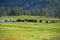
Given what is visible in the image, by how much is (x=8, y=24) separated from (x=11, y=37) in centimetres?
31

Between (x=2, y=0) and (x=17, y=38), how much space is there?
3.15 feet

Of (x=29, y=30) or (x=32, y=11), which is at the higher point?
(x=32, y=11)

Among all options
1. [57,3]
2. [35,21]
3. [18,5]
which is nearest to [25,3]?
[18,5]

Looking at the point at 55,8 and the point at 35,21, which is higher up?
the point at 55,8

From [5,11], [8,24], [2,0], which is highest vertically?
[2,0]

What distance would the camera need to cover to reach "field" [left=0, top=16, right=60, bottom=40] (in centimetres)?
354

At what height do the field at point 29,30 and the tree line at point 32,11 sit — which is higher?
the tree line at point 32,11

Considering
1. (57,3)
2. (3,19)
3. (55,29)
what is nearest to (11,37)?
(3,19)

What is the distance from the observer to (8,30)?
365cm

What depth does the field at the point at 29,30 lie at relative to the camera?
354 centimetres

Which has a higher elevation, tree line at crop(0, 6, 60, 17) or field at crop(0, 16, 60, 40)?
tree line at crop(0, 6, 60, 17)

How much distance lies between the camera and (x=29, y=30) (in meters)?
3.60

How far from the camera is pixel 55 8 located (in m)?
3.62

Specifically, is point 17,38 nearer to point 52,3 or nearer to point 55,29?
point 55,29
